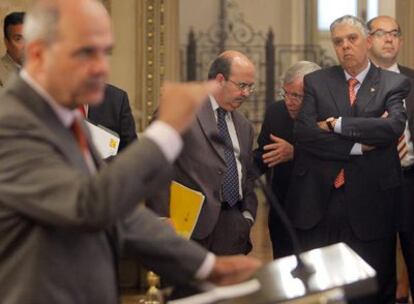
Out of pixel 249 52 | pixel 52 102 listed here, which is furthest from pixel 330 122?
pixel 249 52

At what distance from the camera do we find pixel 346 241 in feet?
19.1

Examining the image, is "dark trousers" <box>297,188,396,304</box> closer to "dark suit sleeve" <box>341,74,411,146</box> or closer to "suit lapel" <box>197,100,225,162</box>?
"dark suit sleeve" <box>341,74,411,146</box>

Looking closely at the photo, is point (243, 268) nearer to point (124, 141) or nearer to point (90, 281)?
point (90, 281)

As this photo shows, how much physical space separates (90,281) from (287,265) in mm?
603

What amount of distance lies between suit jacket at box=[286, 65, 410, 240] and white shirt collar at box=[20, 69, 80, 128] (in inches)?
124

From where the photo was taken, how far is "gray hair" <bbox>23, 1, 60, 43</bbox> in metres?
2.59

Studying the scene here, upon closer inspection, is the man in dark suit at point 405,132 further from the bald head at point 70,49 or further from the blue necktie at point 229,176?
the bald head at point 70,49

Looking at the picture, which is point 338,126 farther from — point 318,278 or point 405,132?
point 318,278

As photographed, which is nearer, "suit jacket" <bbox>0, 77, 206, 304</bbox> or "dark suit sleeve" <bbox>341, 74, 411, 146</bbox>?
A: "suit jacket" <bbox>0, 77, 206, 304</bbox>

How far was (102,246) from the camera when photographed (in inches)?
108

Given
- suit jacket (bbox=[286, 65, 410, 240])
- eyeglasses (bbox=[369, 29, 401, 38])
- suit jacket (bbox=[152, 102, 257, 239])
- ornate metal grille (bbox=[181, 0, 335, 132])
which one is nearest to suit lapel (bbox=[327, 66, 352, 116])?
suit jacket (bbox=[286, 65, 410, 240])

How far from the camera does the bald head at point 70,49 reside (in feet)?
8.38

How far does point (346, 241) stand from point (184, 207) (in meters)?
1.06

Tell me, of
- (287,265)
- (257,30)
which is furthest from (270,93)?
(287,265)
